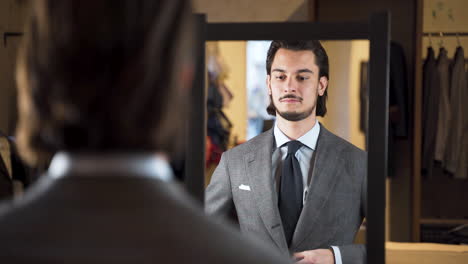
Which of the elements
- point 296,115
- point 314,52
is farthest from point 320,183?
point 314,52

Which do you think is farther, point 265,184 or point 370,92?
point 265,184

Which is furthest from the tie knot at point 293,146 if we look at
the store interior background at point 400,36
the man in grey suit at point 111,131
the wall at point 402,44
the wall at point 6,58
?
the wall at point 6,58

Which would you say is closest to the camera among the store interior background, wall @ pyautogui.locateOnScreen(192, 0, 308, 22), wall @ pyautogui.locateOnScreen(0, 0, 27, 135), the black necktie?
the black necktie

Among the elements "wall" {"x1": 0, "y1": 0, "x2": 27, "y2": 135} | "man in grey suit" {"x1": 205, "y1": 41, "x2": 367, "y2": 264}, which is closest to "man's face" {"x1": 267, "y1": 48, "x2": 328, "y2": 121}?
"man in grey suit" {"x1": 205, "y1": 41, "x2": 367, "y2": 264}

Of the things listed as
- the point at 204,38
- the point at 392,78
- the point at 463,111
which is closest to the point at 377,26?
the point at 204,38

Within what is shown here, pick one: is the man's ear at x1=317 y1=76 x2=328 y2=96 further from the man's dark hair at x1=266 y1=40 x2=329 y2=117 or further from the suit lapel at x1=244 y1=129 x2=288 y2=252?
the suit lapel at x1=244 y1=129 x2=288 y2=252

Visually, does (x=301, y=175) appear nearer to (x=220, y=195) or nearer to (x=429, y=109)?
(x=220, y=195)

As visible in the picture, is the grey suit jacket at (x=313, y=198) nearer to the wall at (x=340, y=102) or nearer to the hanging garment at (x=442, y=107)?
the wall at (x=340, y=102)

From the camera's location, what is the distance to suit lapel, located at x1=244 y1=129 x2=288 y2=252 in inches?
52.7

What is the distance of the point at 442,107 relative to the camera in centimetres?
402

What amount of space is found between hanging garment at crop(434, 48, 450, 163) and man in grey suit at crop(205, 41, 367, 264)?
287cm

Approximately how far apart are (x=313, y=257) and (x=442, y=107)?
2978mm

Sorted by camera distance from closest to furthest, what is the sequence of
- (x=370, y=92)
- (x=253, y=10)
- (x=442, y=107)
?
(x=370, y=92) → (x=442, y=107) → (x=253, y=10)

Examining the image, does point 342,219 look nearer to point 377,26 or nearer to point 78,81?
point 377,26
